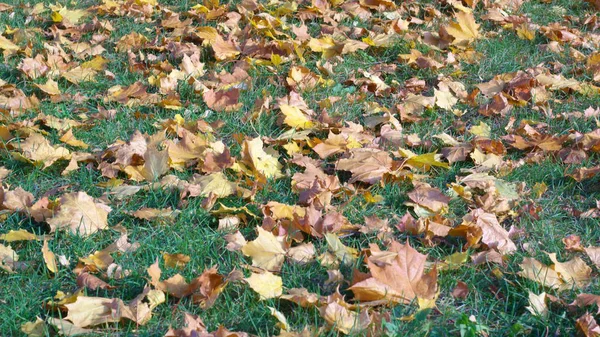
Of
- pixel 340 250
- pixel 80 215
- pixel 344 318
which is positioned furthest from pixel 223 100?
pixel 344 318

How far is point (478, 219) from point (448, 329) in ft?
2.06

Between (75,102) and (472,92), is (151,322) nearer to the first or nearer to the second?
(75,102)

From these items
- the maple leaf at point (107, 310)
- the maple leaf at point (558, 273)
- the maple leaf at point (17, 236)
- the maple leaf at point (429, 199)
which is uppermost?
the maple leaf at point (107, 310)

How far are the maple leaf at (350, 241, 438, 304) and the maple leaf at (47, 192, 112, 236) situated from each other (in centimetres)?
107

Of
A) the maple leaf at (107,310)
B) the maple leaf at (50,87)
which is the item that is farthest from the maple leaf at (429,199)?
the maple leaf at (50,87)

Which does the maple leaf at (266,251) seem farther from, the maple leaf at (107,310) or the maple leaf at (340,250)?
the maple leaf at (107,310)

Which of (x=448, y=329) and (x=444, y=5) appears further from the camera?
(x=444, y=5)

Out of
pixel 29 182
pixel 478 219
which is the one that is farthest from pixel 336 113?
pixel 29 182

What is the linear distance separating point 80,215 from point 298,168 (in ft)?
3.18

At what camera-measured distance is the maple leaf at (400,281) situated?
236 cm

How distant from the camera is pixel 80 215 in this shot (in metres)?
2.82

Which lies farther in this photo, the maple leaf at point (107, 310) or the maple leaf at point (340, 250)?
the maple leaf at point (340, 250)

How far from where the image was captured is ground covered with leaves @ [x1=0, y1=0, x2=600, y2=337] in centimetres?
239

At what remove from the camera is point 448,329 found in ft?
7.53
